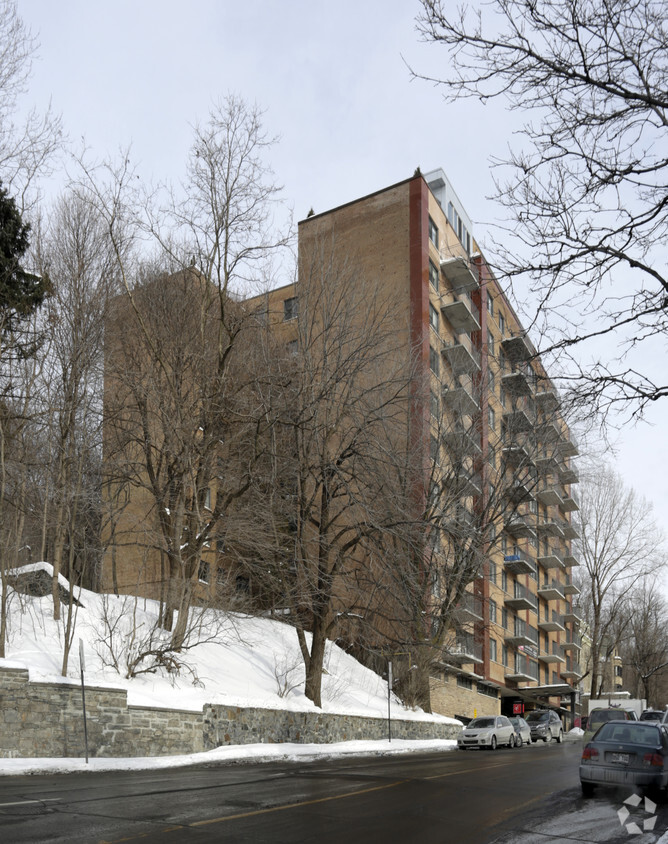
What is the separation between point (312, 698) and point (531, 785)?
41.7ft

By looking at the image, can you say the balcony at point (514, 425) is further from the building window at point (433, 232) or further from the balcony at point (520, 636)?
the balcony at point (520, 636)

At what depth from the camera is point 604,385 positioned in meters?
9.36

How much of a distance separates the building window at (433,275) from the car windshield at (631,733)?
33.0m

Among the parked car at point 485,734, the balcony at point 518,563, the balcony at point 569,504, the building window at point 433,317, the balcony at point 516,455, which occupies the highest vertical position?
the building window at point 433,317

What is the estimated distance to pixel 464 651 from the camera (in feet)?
140

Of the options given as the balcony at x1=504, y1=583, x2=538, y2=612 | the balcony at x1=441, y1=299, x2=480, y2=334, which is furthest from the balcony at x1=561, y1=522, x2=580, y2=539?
the balcony at x1=441, y1=299, x2=480, y2=334

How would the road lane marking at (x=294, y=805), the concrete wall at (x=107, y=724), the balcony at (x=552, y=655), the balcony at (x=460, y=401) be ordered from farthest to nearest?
1. the balcony at (x=552, y=655)
2. the balcony at (x=460, y=401)
3. the concrete wall at (x=107, y=724)
4. the road lane marking at (x=294, y=805)

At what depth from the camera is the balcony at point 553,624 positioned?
66375 millimetres

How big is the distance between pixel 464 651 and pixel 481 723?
29.6ft

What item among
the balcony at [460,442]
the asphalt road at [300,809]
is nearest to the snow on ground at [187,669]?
the asphalt road at [300,809]

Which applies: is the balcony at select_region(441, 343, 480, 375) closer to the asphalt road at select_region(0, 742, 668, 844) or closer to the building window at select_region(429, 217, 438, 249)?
the building window at select_region(429, 217, 438, 249)

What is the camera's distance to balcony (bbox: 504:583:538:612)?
56.2 m

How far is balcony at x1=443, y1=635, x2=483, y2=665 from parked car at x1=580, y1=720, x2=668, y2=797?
2597cm

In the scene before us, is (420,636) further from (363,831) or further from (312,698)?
(363,831)
